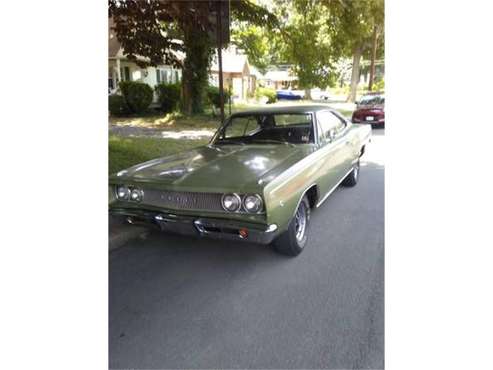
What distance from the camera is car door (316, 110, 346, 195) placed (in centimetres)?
438

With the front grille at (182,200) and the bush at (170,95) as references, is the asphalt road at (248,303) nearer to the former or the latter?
the front grille at (182,200)

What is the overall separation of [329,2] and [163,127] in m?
7.09

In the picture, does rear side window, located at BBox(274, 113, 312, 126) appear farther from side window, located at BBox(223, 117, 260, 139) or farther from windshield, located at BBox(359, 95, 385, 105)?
windshield, located at BBox(359, 95, 385, 105)

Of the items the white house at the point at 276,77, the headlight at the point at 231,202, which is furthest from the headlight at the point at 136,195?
the white house at the point at 276,77

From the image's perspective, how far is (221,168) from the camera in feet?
12.1

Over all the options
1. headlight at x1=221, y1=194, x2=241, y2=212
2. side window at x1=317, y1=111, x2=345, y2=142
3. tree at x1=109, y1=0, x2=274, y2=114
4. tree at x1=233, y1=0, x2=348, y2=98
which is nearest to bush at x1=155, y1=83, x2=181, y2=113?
tree at x1=233, y1=0, x2=348, y2=98

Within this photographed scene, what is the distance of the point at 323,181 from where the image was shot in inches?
171

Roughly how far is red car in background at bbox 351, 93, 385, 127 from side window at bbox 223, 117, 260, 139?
10.7 metres

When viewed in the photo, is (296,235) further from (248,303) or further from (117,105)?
(117,105)

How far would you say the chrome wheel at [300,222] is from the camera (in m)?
3.82

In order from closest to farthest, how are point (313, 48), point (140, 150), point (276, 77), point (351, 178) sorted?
point (351, 178) < point (140, 150) < point (313, 48) < point (276, 77)

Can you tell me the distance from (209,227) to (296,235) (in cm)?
93

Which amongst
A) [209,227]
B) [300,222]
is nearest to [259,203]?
[209,227]

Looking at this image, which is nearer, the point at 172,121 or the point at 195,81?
the point at 172,121
